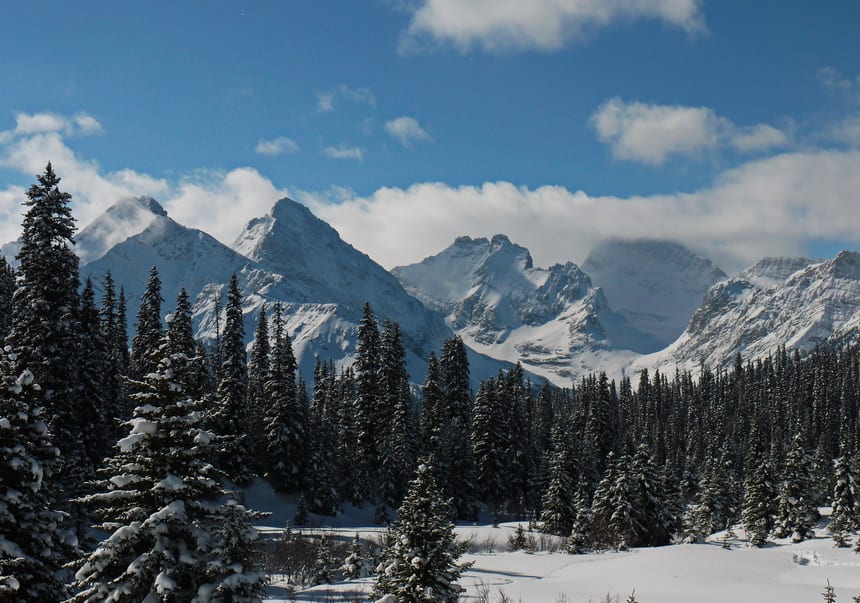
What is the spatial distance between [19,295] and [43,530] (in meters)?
18.7

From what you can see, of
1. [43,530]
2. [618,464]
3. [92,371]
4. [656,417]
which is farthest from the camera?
[656,417]

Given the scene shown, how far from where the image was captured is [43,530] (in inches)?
736

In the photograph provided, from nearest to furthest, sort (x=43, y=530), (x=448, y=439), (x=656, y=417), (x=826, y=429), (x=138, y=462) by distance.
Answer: (x=138, y=462), (x=43, y=530), (x=448, y=439), (x=826, y=429), (x=656, y=417)

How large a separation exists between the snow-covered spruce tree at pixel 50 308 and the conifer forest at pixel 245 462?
88mm

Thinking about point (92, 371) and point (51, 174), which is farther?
point (92, 371)

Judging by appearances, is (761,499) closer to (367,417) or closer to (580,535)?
(580,535)

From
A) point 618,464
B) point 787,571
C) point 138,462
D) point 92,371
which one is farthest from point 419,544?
point 618,464

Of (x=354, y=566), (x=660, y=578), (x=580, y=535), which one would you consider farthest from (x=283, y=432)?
(x=660, y=578)

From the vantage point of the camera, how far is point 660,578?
26203 mm

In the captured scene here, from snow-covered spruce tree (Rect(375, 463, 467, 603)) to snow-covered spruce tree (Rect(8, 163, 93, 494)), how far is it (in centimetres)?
2021

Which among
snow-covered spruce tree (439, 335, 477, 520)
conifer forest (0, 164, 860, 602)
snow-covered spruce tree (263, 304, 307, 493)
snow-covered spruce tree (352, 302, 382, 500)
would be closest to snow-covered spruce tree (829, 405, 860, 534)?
conifer forest (0, 164, 860, 602)

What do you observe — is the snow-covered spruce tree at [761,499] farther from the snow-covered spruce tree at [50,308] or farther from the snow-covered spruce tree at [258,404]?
the snow-covered spruce tree at [50,308]

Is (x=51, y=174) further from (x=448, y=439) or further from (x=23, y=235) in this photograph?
(x=448, y=439)

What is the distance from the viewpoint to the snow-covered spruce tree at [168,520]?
50.0ft
